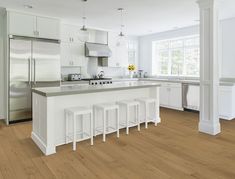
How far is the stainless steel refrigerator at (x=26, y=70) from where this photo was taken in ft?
15.0

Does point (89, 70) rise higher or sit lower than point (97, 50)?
lower

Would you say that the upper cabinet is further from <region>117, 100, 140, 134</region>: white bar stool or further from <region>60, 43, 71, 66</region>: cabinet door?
<region>117, 100, 140, 134</region>: white bar stool

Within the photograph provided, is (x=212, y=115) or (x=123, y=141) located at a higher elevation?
(x=212, y=115)

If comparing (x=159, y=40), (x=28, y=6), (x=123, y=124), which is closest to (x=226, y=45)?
(x=159, y=40)

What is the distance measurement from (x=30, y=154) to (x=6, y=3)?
10.5ft

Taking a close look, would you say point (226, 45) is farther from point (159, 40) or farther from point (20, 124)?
point (20, 124)

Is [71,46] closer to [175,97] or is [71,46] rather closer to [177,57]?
[175,97]

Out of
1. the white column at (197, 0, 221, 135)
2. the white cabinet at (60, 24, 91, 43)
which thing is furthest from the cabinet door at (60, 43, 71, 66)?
the white column at (197, 0, 221, 135)

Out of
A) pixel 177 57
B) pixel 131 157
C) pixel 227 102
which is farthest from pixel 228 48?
pixel 131 157

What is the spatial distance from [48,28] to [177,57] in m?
4.45

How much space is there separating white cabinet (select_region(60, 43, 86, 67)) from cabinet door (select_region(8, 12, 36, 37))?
1.08 meters

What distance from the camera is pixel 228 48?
549 cm

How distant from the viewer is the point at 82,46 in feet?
20.0

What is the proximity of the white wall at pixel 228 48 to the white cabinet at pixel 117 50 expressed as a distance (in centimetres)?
325
